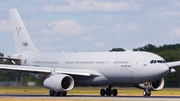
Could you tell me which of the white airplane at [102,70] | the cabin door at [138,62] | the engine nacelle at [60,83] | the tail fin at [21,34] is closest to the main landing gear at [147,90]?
the white airplane at [102,70]

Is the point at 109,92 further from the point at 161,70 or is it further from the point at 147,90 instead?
the point at 161,70

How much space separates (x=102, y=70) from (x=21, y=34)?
15707 millimetres

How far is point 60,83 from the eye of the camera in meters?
34.8

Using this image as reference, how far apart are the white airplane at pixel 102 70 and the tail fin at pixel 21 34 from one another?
5.64 meters

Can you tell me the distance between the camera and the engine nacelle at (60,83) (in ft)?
115

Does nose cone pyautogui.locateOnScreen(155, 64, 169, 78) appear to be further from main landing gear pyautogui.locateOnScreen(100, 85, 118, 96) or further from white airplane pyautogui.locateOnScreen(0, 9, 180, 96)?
main landing gear pyautogui.locateOnScreen(100, 85, 118, 96)

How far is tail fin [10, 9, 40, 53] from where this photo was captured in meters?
47.8

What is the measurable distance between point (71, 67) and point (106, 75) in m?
5.11

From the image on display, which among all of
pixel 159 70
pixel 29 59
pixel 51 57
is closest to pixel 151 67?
pixel 159 70

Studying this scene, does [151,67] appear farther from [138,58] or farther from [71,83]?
[71,83]

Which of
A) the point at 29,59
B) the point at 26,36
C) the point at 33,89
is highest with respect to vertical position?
the point at 26,36

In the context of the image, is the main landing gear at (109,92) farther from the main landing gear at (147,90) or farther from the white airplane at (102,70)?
the main landing gear at (147,90)

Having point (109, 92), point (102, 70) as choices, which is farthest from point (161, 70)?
point (109, 92)

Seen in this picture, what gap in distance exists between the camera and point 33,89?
52.2 m
